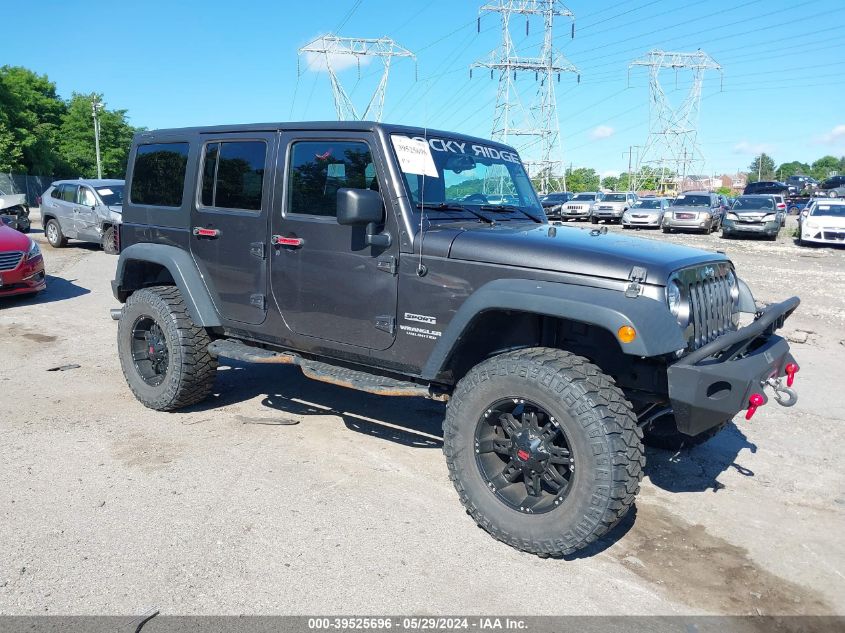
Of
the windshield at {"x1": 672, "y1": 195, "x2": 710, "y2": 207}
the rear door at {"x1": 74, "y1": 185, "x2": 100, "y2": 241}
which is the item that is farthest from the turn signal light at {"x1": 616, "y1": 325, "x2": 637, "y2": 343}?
the windshield at {"x1": 672, "y1": 195, "x2": 710, "y2": 207}

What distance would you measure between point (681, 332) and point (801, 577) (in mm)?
1372

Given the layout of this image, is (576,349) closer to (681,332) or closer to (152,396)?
(681,332)

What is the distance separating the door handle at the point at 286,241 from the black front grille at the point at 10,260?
23.8ft

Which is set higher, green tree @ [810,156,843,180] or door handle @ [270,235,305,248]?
green tree @ [810,156,843,180]

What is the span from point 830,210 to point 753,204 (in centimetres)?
294

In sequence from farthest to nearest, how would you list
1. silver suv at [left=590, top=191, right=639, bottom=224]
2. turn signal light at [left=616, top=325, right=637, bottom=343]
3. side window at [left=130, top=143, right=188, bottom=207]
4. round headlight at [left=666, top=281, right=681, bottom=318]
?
silver suv at [left=590, top=191, right=639, bottom=224], side window at [left=130, top=143, right=188, bottom=207], round headlight at [left=666, top=281, right=681, bottom=318], turn signal light at [left=616, top=325, right=637, bottom=343]

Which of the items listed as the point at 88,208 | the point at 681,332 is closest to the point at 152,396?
the point at 681,332

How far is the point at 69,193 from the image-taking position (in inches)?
651

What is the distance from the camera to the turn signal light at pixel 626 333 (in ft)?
9.82

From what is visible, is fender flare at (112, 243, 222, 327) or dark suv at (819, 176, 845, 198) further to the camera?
dark suv at (819, 176, 845, 198)

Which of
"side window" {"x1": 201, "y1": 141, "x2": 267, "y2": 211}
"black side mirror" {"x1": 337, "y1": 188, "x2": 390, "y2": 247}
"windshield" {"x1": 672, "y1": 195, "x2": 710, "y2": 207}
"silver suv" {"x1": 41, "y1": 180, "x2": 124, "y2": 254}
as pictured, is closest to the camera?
"black side mirror" {"x1": 337, "y1": 188, "x2": 390, "y2": 247}

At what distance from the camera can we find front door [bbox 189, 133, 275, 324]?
4.57 metres

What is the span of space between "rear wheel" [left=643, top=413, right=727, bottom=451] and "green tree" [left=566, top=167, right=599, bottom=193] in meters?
86.4

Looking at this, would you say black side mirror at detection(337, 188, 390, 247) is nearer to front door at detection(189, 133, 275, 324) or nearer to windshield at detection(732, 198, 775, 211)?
front door at detection(189, 133, 275, 324)
